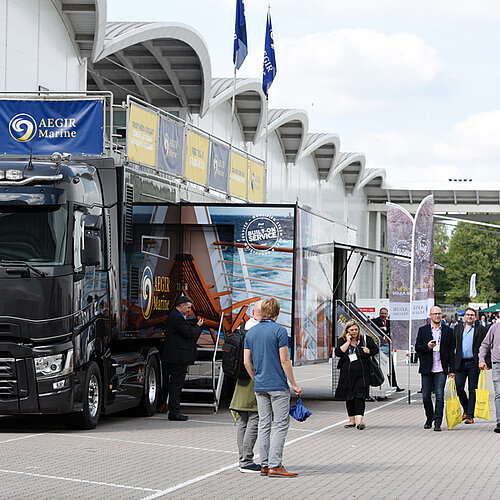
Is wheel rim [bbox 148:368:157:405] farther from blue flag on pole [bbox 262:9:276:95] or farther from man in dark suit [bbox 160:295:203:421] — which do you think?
blue flag on pole [bbox 262:9:276:95]

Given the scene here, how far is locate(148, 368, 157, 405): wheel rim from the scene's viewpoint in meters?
15.8

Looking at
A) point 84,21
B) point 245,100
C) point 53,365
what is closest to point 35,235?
point 53,365

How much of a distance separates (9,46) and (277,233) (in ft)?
35.0

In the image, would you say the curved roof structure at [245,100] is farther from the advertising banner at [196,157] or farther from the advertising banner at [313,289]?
the advertising banner at [313,289]

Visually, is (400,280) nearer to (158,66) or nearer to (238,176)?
(238,176)

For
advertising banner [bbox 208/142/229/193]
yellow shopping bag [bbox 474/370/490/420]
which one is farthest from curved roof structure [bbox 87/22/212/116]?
yellow shopping bag [bbox 474/370/490/420]

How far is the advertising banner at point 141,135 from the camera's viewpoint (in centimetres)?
1517

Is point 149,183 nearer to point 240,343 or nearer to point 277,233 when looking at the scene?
point 277,233

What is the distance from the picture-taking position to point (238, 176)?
70.5ft

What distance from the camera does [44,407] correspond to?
1272 cm

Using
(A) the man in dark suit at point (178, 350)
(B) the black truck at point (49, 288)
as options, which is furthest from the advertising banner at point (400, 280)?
(B) the black truck at point (49, 288)

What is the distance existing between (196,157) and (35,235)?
6.07 meters

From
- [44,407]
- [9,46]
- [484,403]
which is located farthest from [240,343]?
[9,46]

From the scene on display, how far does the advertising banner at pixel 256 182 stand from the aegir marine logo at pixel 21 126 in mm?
7687
